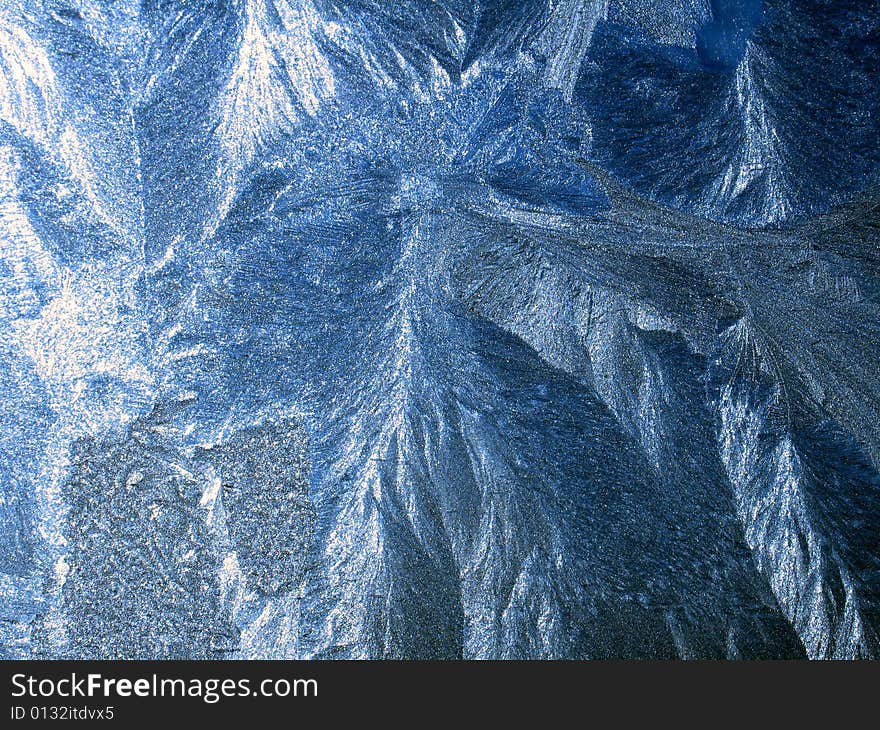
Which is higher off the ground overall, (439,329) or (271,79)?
(271,79)

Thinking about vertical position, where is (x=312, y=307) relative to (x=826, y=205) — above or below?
below

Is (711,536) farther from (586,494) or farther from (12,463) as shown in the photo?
(12,463)

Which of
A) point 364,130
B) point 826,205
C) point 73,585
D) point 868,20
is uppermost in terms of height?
point 868,20

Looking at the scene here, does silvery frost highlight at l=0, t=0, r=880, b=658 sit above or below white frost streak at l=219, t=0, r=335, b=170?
below

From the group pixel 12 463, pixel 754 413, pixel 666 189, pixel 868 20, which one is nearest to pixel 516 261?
pixel 666 189

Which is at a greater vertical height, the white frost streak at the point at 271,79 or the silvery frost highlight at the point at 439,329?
the white frost streak at the point at 271,79

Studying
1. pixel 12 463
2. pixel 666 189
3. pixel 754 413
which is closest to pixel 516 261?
pixel 666 189
